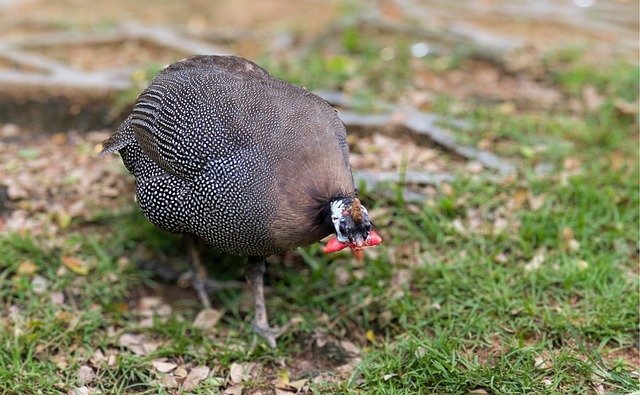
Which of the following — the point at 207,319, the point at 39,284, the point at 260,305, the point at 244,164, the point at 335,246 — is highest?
the point at 244,164

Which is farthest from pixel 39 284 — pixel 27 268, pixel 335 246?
pixel 335 246

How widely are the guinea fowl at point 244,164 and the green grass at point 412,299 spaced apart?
43cm

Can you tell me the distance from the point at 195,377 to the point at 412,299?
121 cm

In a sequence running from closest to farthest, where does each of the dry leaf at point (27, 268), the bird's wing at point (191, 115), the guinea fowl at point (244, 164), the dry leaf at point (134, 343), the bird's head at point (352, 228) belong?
the bird's head at point (352, 228)
the guinea fowl at point (244, 164)
the bird's wing at point (191, 115)
the dry leaf at point (134, 343)
the dry leaf at point (27, 268)

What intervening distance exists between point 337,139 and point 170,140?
2.66 ft

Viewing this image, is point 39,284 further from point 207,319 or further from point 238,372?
point 238,372

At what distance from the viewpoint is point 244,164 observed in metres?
3.10

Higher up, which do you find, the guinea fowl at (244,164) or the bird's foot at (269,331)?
the guinea fowl at (244,164)

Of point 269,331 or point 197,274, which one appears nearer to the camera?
point 269,331

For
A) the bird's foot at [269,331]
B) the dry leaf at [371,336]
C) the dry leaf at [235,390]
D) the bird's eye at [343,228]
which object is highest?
the bird's eye at [343,228]

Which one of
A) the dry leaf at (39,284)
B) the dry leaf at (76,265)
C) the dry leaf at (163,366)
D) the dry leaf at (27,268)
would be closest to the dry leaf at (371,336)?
the dry leaf at (163,366)

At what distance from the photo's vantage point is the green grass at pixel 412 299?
126 inches

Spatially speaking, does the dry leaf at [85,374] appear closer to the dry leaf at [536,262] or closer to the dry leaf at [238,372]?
the dry leaf at [238,372]

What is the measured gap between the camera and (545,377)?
3119 millimetres
